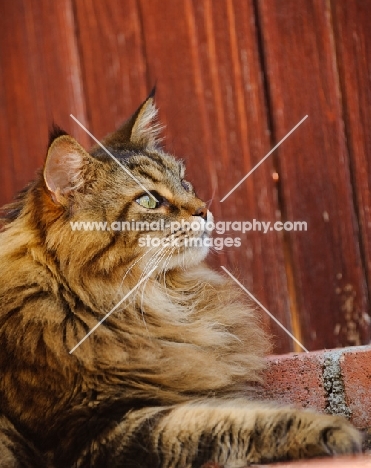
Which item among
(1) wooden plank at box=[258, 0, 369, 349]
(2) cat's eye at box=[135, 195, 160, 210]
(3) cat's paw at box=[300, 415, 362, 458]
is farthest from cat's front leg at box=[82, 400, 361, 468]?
(1) wooden plank at box=[258, 0, 369, 349]

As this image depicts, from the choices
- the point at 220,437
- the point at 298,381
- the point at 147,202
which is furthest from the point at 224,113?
the point at 220,437

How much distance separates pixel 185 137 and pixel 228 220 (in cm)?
33

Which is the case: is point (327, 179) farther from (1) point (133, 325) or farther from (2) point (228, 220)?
(1) point (133, 325)

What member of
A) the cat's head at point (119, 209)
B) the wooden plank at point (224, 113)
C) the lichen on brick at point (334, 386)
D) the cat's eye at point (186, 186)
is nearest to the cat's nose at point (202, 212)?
the cat's head at point (119, 209)

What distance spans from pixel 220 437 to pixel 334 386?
0.51m

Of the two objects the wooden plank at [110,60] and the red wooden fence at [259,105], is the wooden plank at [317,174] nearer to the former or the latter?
the red wooden fence at [259,105]

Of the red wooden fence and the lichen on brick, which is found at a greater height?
the red wooden fence

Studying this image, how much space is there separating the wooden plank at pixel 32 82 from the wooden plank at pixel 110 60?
0.04 m

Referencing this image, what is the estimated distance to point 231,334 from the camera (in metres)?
1.98

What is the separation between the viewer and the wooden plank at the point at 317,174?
2.40 meters

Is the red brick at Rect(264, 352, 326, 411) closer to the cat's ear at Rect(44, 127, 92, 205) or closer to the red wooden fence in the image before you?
the red wooden fence

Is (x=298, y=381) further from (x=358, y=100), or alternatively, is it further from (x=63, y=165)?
(x=358, y=100)

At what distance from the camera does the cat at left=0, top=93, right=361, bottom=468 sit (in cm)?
151

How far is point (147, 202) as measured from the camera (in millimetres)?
1976
